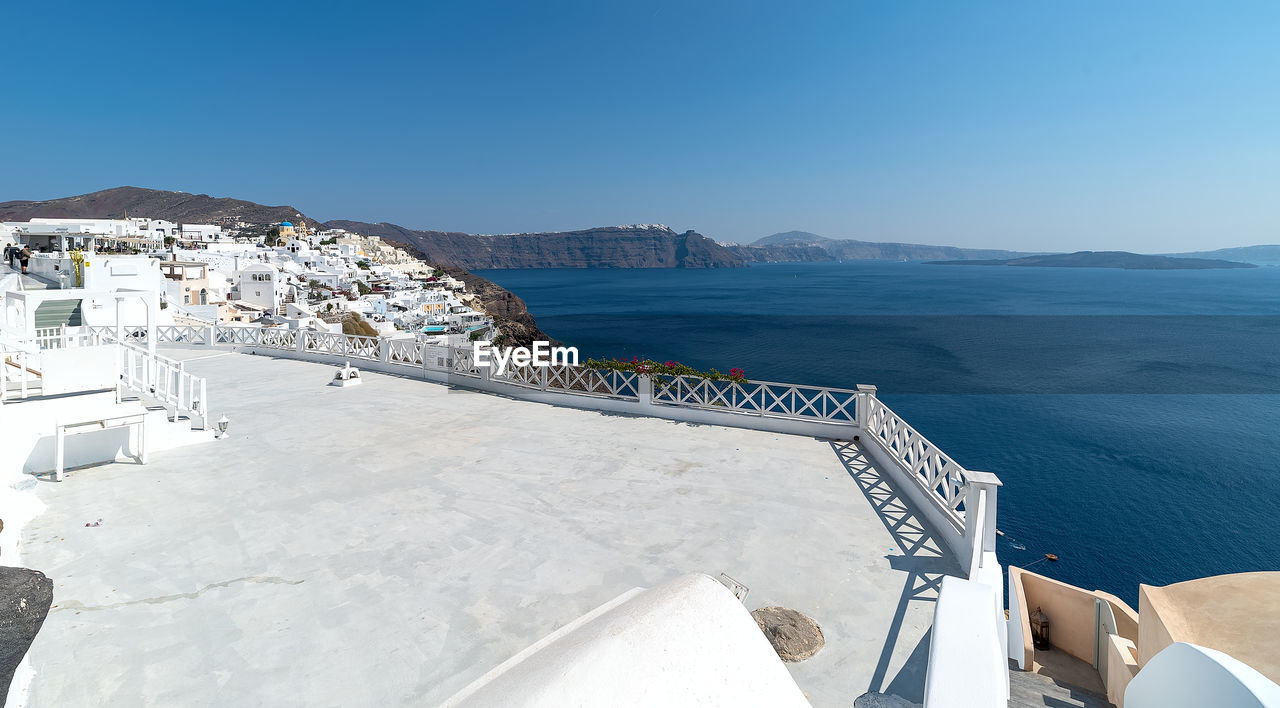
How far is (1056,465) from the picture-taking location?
28.1 metres

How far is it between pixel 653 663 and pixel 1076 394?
4970 cm

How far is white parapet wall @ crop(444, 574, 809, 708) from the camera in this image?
1.66 m

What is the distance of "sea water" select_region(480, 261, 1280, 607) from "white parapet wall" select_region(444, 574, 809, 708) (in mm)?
22834

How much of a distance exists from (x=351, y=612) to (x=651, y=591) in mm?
4028

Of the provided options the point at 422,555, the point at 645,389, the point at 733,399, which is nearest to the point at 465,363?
the point at 645,389

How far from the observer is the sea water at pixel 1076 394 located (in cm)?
2198

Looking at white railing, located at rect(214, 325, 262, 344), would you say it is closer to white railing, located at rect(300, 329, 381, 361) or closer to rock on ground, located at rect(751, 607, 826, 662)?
white railing, located at rect(300, 329, 381, 361)

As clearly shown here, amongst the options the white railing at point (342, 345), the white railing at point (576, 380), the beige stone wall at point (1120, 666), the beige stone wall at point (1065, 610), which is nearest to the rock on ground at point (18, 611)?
the white railing at point (576, 380)

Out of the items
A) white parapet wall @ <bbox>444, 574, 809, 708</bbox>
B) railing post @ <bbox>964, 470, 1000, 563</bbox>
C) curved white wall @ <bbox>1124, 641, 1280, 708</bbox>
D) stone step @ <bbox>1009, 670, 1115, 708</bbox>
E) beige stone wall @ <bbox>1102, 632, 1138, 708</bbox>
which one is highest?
white parapet wall @ <bbox>444, 574, 809, 708</bbox>

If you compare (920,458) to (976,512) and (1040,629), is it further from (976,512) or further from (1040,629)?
(1040,629)

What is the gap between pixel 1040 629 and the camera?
43.7 ft

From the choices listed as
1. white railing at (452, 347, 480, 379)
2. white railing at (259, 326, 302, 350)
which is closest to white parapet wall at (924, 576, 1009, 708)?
white railing at (452, 347, 480, 379)

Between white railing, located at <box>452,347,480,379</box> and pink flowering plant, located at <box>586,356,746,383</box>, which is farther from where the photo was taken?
white railing, located at <box>452,347,480,379</box>

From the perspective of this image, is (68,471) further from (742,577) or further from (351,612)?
(742,577)
